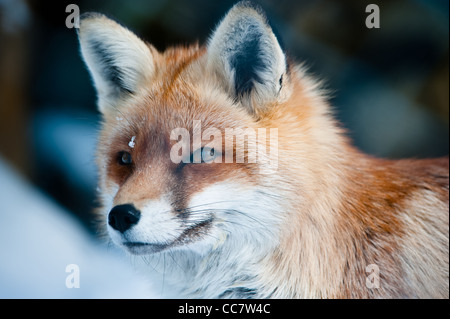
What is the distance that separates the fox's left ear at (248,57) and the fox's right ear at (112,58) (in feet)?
0.68

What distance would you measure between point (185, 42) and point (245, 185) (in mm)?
584

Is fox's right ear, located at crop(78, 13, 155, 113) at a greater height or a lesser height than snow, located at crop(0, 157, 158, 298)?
greater

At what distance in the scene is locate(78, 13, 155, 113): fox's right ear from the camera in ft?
3.19

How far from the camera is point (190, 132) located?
874mm

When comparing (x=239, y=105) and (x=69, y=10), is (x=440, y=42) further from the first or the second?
(x=69, y=10)

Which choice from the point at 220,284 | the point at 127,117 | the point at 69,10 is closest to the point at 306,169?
the point at 220,284

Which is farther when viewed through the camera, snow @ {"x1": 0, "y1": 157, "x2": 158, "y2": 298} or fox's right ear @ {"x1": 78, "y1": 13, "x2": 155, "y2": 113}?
snow @ {"x1": 0, "y1": 157, "x2": 158, "y2": 298}

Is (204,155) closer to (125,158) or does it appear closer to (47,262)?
(125,158)

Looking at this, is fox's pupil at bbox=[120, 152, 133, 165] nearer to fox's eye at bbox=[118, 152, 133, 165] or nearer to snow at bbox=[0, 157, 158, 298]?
fox's eye at bbox=[118, 152, 133, 165]

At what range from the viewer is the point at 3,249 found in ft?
3.60

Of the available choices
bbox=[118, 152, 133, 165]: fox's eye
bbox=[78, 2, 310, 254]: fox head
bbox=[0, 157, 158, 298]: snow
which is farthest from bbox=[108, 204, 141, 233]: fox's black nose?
bbox=[0, 157, 158, 298]: snow

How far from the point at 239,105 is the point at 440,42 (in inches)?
34.0

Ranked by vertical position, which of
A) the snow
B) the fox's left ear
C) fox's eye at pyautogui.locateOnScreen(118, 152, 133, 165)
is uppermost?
the fox's left ear
